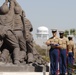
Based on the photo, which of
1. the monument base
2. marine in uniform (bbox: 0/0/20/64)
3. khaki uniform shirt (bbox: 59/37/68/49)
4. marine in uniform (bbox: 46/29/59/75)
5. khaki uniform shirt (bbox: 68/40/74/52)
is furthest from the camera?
marine in uniform (bbox: 0/0/20/64)

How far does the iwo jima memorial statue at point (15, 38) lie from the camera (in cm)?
1342

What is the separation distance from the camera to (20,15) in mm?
14023

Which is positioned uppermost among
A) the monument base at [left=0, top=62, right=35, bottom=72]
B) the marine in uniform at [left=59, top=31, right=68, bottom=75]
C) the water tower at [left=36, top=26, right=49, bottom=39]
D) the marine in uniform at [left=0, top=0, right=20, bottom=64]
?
the water tower at [left=36, top=26, right=49, bottom=39]

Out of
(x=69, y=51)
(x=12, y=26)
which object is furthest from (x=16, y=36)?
(x=69, y=51)

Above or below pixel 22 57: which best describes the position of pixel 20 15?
above

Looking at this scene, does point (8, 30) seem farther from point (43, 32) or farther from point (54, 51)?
point (43, 32)

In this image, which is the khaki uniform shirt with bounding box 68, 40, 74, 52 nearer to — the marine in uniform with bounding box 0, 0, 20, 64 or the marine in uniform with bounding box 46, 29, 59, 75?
the marine in uniform with bounding box 46, 29, 59, 75

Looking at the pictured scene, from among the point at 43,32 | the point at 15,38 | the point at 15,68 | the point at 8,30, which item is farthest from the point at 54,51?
the point at 43,32

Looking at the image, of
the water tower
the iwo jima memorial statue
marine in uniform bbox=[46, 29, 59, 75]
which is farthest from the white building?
marine in uniform bbox=[46, 29, 59, 75]

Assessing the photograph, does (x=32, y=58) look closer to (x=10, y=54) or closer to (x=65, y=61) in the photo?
(x=10, y=54)

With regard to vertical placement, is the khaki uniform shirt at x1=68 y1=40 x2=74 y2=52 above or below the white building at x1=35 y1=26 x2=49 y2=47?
below

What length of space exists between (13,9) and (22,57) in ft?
5.67

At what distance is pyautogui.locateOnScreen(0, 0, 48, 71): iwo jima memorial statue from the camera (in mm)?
13420

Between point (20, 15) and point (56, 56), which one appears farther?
point (20, 15)
